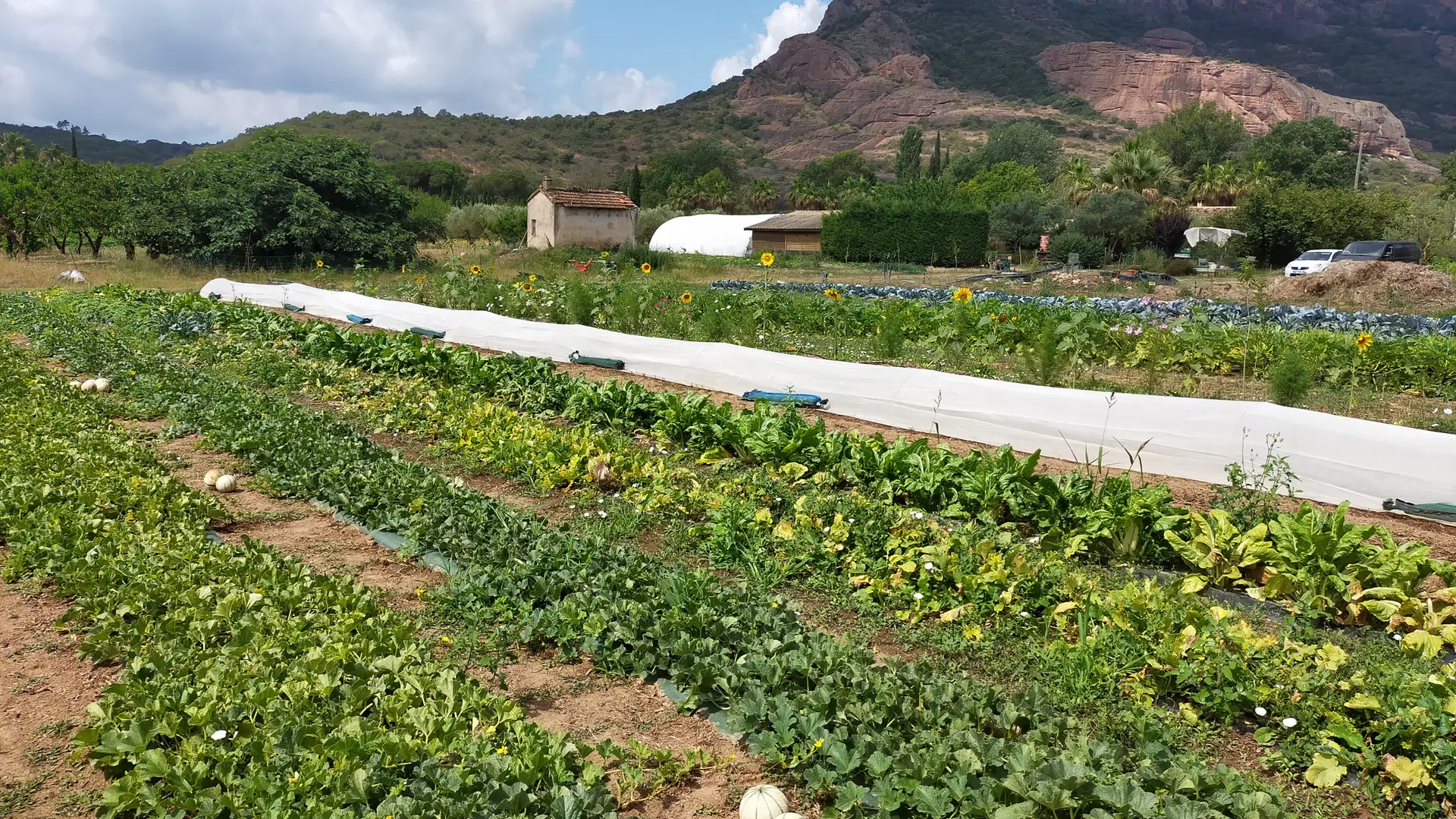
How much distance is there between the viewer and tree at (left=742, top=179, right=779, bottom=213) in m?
67.8

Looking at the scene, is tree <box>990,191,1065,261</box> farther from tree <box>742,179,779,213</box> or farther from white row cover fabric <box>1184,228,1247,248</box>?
tree <box>742,179,779,213</box>

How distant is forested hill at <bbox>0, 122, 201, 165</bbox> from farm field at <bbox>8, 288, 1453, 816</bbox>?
132089 millimetres

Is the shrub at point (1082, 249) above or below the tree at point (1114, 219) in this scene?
below

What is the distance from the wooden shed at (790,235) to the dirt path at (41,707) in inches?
1411

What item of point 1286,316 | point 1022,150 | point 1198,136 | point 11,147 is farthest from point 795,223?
point 1022,150

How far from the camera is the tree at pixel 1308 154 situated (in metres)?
57.6

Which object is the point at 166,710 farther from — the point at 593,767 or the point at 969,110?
the point at 969,110

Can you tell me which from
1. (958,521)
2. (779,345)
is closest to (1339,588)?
(958,521)

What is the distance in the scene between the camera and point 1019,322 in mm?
10984

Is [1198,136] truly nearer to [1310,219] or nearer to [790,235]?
[1310,219]

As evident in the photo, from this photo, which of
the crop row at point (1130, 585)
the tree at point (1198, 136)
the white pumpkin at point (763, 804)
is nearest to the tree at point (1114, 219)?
the crop row at point (1130, 585)

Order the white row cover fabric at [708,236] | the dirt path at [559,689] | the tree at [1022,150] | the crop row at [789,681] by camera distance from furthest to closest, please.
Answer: the tree at [1022,150]
the white row cover fabric at [708,236]
the dirt path at [559,689]
the crop row at [789,681]

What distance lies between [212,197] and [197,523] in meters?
21.7

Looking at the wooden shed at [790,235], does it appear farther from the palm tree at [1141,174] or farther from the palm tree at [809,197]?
the palm tree at [809,197]
